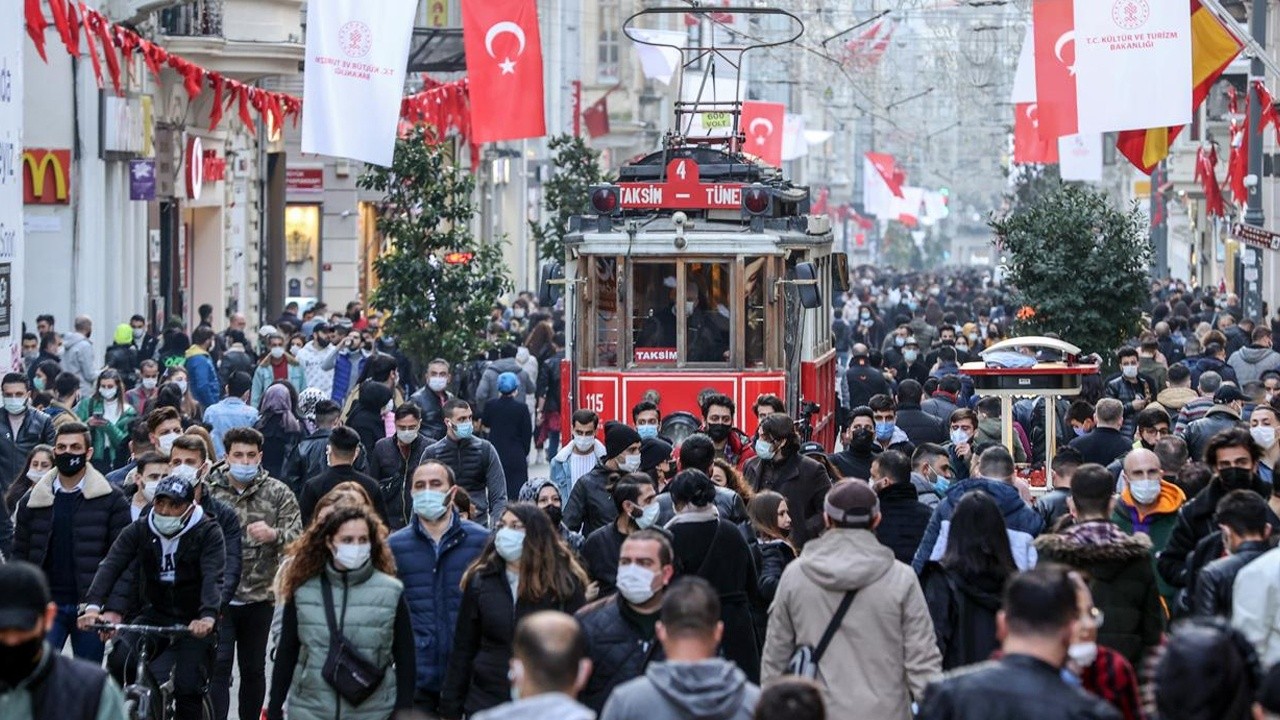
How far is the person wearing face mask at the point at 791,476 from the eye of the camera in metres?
13.4

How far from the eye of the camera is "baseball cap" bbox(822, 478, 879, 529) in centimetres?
901

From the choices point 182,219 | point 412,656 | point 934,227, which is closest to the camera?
point 412,656

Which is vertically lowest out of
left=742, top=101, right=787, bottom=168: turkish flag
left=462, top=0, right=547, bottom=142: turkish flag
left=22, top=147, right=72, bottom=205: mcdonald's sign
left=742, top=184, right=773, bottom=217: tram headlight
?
left=742, top=184, right=773, bottom=217: tram headlight

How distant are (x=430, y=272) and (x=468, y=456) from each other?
1303cm

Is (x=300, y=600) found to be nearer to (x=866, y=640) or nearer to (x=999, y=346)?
(x=866, y=640)

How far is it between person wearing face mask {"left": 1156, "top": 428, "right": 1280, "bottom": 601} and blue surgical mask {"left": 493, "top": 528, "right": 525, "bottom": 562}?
2.49 meters

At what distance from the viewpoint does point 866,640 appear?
29.1ft

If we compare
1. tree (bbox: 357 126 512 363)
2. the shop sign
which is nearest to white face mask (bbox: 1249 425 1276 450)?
tree (bbox: 357 126 512 363)

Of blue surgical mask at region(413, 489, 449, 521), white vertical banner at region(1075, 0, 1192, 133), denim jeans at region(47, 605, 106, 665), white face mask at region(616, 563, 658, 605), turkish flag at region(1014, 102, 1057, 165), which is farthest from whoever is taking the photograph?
turkish flag at region(1014, 102, 1057, 165)

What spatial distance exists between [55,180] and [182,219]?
23.7 ft

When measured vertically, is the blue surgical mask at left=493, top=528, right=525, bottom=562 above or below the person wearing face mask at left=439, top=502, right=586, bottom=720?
above

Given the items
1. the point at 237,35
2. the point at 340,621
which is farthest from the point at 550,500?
the point at 237,35

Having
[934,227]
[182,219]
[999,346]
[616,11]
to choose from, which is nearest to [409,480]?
[999,346]

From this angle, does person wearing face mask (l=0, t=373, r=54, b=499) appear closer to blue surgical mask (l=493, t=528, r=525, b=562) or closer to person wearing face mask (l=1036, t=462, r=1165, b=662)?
blue surgical mask (l=493, t=528, r=525, b=562)
